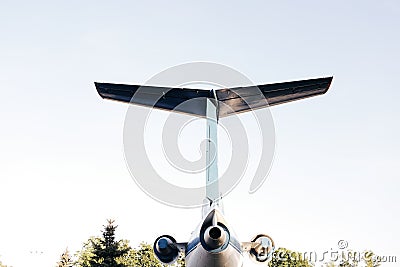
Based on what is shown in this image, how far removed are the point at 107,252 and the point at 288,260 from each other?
22096mm

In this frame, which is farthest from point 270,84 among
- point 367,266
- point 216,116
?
point 367,266

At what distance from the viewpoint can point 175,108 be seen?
13828 mm

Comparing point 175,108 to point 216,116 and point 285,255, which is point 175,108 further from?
point 285,255

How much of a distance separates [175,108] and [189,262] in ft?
16.0

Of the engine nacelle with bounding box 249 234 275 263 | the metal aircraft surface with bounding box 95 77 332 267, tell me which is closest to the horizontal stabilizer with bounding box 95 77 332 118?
the metal aircraft surface with bounding box 95 77 332 267

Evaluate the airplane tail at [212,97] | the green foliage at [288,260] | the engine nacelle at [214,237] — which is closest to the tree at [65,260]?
the green foliage at [288,260]

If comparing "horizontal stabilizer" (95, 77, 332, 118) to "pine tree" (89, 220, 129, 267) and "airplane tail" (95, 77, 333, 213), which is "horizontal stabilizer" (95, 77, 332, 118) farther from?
"pine tree" (89, 220, 129, 267)

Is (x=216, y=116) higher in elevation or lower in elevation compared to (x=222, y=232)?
higher

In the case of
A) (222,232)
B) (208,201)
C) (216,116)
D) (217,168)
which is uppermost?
(216,116)

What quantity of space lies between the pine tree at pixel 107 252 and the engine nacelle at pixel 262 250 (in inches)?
697

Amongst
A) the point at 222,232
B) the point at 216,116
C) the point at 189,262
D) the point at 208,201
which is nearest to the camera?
the point at 222,232

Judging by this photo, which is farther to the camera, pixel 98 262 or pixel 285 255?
pixel 285 255

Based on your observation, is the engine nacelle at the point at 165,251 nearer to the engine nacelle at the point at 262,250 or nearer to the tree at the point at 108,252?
the engine nacelle at the point at 262,250

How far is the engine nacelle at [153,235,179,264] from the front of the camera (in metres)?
13.8
